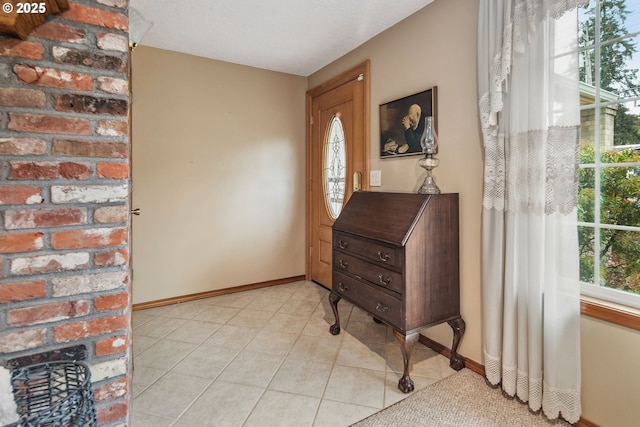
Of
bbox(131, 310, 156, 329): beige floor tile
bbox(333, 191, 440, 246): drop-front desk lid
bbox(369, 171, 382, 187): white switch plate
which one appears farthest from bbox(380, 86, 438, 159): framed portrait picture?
bbox(131, 310, 156, 329): beige floor tile

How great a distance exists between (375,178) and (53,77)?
2203 mm

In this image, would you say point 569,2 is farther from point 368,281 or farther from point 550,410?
point 550,410

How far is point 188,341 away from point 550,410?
7.37 feet

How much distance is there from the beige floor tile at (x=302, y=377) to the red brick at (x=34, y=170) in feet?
4.91

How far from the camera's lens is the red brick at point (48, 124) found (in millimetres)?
1015

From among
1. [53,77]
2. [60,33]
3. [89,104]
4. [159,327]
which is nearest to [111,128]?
[89,104]

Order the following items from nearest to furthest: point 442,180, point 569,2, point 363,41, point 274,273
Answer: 1. point 569,2
2. point 442,180
3. point 363,41
4. point 274,273

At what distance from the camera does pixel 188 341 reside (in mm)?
2357

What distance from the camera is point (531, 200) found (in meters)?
1.60

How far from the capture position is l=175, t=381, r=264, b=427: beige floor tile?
5.09ft

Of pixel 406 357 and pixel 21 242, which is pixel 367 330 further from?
pixel 21 242

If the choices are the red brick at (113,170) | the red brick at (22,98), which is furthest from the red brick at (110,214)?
the red brick at (22,98)

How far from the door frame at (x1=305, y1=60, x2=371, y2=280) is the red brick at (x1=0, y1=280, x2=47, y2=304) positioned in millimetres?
2319

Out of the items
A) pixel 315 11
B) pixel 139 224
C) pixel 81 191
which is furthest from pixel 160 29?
pixel 81 191
